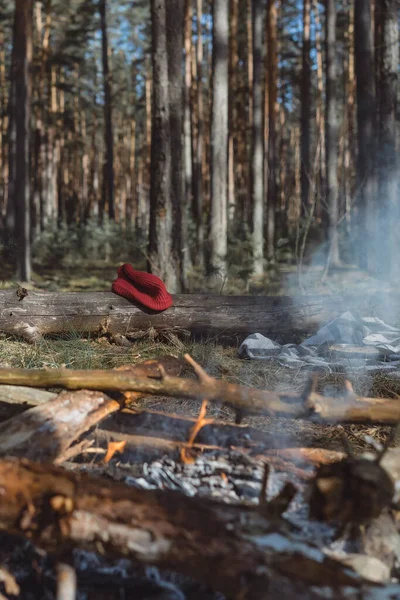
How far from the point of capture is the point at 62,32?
2314 centimetres

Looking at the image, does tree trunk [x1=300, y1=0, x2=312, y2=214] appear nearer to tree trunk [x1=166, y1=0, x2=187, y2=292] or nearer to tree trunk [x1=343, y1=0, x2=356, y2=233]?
tree trunk [x1=343, y1=0, x2=356, y2=233]

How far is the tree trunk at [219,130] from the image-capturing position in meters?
9.60

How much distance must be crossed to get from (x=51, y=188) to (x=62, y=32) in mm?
6618

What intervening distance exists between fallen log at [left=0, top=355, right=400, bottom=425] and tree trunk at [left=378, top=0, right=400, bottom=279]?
794 cm

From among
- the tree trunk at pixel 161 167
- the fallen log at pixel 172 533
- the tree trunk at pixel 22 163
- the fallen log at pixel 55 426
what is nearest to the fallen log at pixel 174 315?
the tree trunk at pixel 161 167

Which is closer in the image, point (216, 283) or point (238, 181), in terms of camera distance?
point (216, 283)

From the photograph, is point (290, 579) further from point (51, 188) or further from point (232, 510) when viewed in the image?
point (51, 188)

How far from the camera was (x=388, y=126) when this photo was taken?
10000 mm

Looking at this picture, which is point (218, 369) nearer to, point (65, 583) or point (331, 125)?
point (65, 583)

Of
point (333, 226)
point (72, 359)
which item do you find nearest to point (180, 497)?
point (72, 359)

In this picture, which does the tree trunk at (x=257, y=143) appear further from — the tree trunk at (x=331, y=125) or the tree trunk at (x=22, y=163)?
the tree trunk at (x=22, y=163)

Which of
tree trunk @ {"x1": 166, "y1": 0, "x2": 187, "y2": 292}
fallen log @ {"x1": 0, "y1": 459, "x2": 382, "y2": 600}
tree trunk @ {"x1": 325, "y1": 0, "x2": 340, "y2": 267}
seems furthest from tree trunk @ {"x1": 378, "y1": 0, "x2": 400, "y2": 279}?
fallen log @ {"x1": 0, "y1": 459, "x2": 382, "y2": 600}

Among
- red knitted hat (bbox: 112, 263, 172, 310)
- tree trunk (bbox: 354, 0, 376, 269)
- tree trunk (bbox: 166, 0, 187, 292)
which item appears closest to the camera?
red knitted hat (bbox: 112, 263, 172, 310)

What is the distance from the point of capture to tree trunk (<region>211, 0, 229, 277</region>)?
9.60 metres
